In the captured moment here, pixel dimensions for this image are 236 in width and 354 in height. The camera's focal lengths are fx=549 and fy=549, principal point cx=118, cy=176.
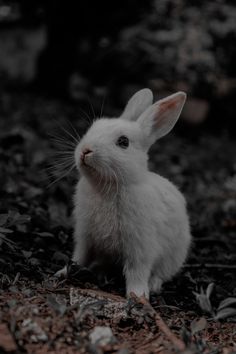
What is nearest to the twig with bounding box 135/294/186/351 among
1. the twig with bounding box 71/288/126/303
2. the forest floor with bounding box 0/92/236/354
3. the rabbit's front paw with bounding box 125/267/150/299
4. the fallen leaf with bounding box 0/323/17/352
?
the forest floor with bounding box 0/92/236/354

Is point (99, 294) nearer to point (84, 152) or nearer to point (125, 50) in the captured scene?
point (84, 152)

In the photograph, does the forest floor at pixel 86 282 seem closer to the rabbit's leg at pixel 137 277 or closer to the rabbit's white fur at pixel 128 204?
the rabbit's leg at pixel 137 277

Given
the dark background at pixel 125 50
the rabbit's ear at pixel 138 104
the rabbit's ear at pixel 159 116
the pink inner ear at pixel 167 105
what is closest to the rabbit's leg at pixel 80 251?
the rabbit's ear at pixel 159 116

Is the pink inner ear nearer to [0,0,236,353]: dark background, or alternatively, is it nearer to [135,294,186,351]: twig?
[135,294,186,351]: twig

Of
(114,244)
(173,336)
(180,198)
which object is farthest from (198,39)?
(173,336)

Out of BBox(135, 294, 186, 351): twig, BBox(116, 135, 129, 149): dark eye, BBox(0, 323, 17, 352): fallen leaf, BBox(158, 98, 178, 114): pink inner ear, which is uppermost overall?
BBox(158, 98, 178, 114): pink inner ear

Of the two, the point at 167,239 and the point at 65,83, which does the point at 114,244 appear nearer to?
the point at 167,239
